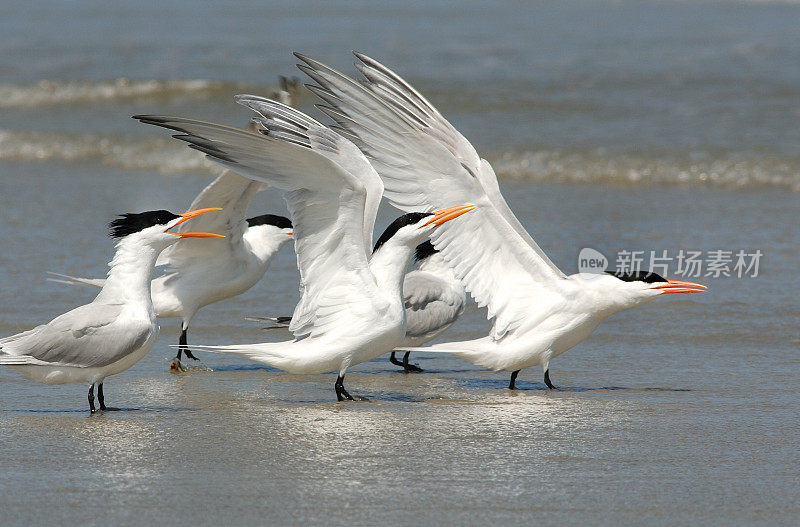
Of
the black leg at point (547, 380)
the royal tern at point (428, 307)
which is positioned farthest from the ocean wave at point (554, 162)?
the black leg at point (547, 380)

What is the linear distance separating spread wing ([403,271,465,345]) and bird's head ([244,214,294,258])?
95 cm

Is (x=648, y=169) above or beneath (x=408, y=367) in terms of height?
above

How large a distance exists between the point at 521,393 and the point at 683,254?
3.09m

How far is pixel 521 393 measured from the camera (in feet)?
17.4

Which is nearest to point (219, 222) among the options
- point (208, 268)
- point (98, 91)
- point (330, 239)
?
point (208, 268)

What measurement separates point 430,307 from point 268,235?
1.23 meters

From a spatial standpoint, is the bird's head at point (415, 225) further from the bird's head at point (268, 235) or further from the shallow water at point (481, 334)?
the bird's head at point (268, 235)

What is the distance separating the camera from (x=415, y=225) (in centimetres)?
509

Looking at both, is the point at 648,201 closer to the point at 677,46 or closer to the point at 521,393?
the point at 521,393

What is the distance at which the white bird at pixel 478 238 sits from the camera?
538cm

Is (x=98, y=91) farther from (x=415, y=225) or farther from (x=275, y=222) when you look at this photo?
(x=415, y=225)

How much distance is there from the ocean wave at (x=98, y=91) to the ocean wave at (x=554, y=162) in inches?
97.9

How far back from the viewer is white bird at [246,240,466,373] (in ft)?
19.8

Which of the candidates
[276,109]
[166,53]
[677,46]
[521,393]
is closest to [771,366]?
[521,393]
